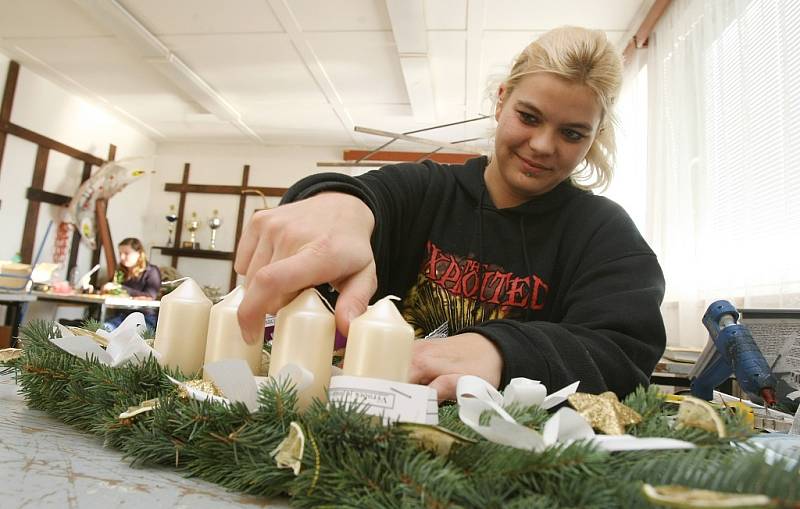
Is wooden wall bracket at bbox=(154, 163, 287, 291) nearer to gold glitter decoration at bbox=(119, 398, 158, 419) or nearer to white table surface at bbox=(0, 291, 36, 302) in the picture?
white table surface at bbox=(0, 291, 36, 302)

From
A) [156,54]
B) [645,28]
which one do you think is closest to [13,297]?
[156,54]

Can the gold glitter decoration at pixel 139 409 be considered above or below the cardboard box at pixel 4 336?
above

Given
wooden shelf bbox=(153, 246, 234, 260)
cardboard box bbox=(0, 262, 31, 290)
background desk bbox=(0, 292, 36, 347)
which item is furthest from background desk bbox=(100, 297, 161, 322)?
wooden shelf bbox=(153, 246, 234, 260)

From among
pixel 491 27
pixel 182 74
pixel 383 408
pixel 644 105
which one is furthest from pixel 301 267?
pixel 182 74

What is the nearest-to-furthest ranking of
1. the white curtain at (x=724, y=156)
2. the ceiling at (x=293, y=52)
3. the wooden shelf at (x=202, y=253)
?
the white curtain at (x=724, y=156), the ceiling at (x=293, y=52), the wooden shelf at (x=202, y=253)

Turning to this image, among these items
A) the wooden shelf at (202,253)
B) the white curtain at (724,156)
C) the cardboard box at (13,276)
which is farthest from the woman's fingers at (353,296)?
the wooden shelf at (202,253)

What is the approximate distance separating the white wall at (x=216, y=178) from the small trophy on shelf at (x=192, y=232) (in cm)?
7

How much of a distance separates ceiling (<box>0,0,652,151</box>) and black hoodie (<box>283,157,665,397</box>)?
2.64 meters

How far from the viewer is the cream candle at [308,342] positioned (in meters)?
0.47

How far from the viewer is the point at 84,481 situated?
35cm

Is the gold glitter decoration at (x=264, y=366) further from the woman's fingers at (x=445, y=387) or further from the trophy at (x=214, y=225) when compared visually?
the trophy at (x=214, y=225)

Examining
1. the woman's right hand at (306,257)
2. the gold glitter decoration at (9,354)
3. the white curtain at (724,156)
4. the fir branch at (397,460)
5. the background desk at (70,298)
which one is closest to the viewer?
the fir branch at (397,460)

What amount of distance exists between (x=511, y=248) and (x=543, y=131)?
229mm

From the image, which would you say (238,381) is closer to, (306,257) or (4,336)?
(306,257)
